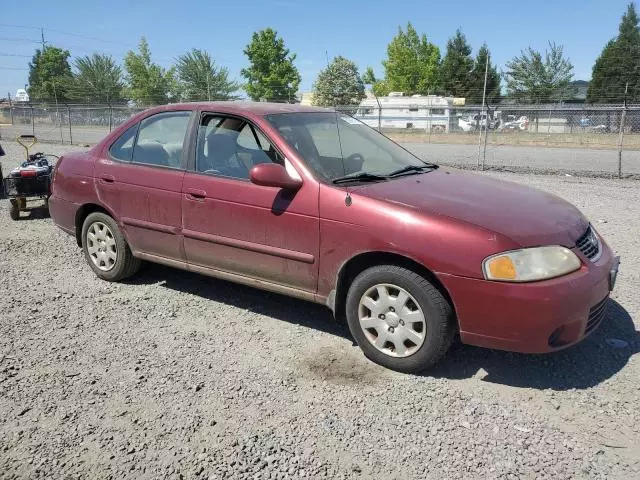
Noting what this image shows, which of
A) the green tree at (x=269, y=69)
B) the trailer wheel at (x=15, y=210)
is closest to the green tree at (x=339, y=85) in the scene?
the green tree at (x=269, y=69)

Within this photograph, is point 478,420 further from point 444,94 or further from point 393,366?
point 444,94

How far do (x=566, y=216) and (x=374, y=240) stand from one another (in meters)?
1.33

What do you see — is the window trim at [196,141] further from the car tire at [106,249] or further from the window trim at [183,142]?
the car tire at [106,249]

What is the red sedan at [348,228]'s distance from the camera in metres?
3.19

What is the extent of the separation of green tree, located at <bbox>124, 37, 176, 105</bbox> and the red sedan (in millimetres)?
56154

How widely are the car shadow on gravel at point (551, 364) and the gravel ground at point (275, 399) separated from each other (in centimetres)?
1

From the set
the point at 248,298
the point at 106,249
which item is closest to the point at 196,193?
the point at 248,298

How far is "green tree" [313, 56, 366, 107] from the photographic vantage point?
54719 millimetres

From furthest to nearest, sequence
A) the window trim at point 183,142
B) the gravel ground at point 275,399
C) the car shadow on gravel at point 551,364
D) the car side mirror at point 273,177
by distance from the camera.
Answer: the window trim at point 183,142
the car side mirror at point 273,177
the car shadow on gravel at point 551,364
the gravel ground at point 275,399

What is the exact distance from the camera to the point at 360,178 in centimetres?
393

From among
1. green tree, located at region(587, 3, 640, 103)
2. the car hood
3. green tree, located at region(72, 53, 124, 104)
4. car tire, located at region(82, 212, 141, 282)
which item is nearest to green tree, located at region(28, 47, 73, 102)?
green tree, located at region(72, 53, 124, 104)

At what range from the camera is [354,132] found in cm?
475

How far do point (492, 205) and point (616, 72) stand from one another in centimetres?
5322

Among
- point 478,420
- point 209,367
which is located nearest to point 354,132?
point 209,367
